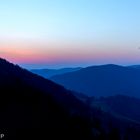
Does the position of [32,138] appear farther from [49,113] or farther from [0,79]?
[0,79]

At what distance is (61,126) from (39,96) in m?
32.6

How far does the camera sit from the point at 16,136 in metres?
104

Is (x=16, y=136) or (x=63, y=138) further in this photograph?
(x=63, y=138)

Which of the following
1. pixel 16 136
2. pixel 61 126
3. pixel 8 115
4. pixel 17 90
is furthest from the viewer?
pixel 17 90

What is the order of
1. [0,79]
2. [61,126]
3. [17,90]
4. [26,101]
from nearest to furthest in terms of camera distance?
[61,126] → [26,101] → [17,90] → [0,79]

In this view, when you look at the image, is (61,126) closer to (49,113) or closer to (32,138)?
(49,113)

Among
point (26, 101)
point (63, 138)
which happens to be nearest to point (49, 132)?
Answer: point (63, 138)

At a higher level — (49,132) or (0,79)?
(0,79)

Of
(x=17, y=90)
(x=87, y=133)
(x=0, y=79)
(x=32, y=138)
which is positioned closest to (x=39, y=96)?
(x=17, y=90)

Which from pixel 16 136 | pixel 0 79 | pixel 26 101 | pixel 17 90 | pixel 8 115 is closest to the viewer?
pixel 16 136

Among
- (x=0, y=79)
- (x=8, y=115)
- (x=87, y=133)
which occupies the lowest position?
(x=87, y=133)

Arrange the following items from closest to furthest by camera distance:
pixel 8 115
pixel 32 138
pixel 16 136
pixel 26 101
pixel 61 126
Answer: pixel 16 136
pixel 32 138
pixel 8 115
pixel 61 126
pixel 26 101

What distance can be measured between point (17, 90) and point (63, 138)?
46.8 meters

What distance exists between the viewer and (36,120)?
129500 millimetres
